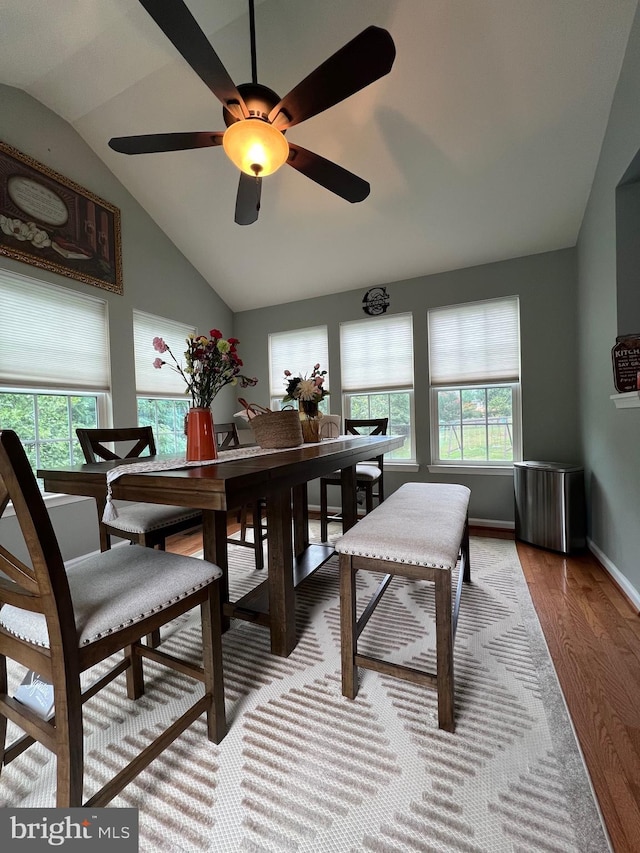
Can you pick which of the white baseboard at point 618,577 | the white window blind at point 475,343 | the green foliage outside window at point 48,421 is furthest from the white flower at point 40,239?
the white baseboard at point 618,577

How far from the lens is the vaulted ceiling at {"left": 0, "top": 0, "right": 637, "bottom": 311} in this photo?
1902 mm

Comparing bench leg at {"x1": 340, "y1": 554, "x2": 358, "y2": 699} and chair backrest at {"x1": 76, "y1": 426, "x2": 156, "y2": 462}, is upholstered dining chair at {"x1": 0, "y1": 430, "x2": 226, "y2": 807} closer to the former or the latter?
bench leg at {"x1": 340, "y1": 554, "x2": 358, "y2": 699}

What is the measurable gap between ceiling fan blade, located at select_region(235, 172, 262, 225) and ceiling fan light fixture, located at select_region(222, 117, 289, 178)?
0.24m

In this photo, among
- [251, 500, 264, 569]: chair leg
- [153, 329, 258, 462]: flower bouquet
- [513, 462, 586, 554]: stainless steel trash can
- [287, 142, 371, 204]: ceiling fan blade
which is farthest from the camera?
[513, 462, 586, 554]: stainless steel trash can

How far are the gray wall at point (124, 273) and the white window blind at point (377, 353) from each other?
5.19 feet

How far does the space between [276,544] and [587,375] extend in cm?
270

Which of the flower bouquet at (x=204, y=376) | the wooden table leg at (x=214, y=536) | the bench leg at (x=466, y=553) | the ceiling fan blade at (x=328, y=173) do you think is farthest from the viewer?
the bench leg at (x=466, y=553)

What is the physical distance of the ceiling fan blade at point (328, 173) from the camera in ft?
5.85

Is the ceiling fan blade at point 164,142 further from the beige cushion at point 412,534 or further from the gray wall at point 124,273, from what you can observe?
the beige cushion at point 412,534

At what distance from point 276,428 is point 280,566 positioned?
66 cm

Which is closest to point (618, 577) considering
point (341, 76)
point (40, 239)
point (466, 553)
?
point (466, 553)

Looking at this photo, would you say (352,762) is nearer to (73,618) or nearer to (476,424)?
(73,618)

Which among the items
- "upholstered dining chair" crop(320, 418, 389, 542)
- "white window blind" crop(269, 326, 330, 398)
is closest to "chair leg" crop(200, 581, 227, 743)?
"upholstered dining chair" crop(320, 418, 389, 542)

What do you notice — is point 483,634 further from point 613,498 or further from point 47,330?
point 47,330
